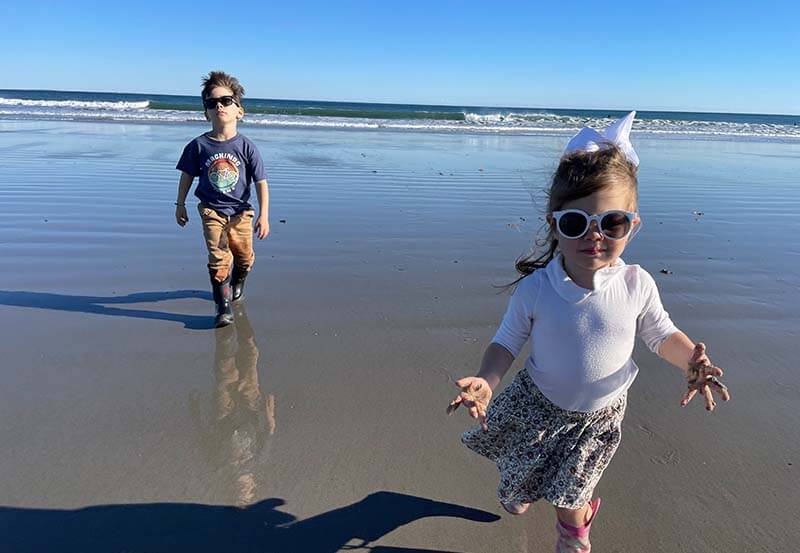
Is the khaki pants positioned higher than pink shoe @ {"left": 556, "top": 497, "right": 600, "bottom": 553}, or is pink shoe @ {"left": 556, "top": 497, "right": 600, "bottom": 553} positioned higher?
the khaki pants

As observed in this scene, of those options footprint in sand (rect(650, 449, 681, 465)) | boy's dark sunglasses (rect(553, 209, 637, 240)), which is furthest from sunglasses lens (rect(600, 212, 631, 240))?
footprint in sand (rect(650, 449, 681, 465))

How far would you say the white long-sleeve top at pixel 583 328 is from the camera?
6.39 ft

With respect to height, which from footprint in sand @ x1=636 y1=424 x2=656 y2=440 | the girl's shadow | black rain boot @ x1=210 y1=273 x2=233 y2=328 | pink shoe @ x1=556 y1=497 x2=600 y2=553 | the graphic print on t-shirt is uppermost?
the graphic print on t-shirt

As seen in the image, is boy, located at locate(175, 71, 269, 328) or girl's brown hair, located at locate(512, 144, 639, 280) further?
boy, located at locate(175, 71, 269, 328)

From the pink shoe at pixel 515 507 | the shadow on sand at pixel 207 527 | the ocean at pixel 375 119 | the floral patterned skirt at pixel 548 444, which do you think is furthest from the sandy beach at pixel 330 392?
the ocean at pixel 375 119

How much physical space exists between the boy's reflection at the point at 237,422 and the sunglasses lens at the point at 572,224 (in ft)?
5.27

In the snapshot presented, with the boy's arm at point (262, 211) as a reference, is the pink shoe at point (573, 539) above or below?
below

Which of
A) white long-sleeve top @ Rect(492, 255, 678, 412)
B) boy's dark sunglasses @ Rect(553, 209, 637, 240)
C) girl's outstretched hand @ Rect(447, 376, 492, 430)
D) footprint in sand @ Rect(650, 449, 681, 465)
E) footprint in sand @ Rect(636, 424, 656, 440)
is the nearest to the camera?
girl's outstretched hand @ Rect(447, 376, 492, 430)

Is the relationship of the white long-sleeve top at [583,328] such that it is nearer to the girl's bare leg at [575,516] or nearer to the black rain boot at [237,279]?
the girl's bare leg at [575,516]

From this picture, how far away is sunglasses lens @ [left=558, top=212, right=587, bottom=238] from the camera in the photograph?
6.05ft

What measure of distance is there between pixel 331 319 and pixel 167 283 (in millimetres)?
1651

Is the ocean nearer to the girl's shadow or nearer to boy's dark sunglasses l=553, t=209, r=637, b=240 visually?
the girl's shadow

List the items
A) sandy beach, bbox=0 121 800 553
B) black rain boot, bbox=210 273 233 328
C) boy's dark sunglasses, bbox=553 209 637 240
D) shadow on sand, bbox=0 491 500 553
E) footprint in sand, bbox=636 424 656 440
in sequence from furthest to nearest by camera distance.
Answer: black rain boot, bbox=210 273 233 328
footprint in sand, bbox=636 424 656 440
sandy beach, bbox=0 121 800 553
shadow on sand, bbox=0 491 500 553
boy's dark sunglasses, bbox=553 209 637 240

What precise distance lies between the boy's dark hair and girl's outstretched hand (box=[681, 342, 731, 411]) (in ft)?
12.3
